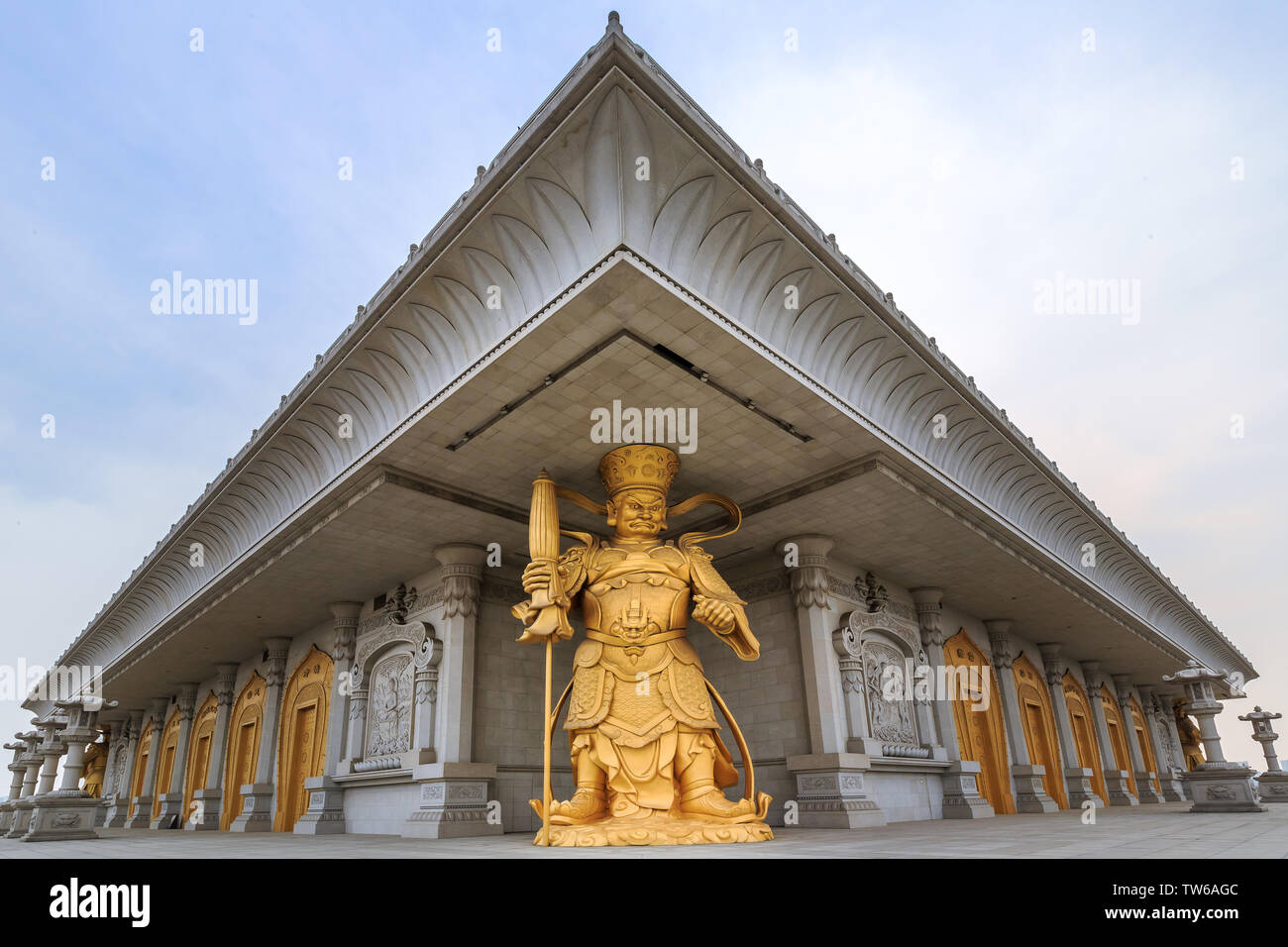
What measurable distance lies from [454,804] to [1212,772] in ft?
27.0

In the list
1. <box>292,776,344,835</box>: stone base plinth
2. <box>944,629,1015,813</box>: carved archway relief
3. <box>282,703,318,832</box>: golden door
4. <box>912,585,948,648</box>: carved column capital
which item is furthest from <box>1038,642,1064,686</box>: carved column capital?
<box>282,703,318,832</box>: golden door

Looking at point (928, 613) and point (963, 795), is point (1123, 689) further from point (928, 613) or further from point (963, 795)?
point (963, 795)

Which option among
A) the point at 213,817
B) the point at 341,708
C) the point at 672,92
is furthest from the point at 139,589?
the point at 672,92

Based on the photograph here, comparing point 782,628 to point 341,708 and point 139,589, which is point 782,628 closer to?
point 341,708

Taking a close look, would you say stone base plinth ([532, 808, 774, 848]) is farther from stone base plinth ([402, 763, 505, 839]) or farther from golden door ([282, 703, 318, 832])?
golden door ([282, 703, 318, 832])

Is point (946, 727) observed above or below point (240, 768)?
above

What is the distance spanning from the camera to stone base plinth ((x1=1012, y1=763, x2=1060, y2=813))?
967 cm

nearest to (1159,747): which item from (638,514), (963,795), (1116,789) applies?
(1116,789)

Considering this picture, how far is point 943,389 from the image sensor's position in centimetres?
679

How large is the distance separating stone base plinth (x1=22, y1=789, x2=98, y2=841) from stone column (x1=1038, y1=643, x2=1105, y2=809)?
12472 millimetres

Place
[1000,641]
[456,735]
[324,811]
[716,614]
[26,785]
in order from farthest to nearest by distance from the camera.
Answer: [26,785], [1000,641], [324,811], [456,735], [716,614]

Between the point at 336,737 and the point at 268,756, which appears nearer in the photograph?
the point at 336,737

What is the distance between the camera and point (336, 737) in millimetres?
8867

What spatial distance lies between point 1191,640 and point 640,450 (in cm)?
1490
